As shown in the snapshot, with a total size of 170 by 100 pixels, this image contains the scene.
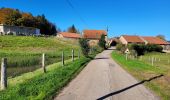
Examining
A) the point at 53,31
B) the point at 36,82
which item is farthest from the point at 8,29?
the point at 36,82

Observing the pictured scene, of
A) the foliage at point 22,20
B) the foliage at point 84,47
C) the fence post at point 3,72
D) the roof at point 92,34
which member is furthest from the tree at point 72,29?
the fence post at point 3,72

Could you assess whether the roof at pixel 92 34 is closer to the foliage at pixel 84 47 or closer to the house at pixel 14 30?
the house at pixel 14 30

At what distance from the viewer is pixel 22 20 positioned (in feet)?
391

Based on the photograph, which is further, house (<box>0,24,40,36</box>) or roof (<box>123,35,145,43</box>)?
roof (<box>123,35,145,43</box>)

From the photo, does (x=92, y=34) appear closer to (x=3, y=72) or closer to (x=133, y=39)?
(x=133, y=39)

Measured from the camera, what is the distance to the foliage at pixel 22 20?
11519 cm

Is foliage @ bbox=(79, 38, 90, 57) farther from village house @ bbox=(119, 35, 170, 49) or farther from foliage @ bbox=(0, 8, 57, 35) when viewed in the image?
foliage @ bbox=(0, 8, 57, 35)

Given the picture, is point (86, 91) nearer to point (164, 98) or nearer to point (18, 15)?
point (164, 98)

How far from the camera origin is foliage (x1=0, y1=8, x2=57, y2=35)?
11519 centimetres

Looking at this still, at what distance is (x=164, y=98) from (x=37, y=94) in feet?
16.2

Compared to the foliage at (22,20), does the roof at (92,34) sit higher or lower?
lower

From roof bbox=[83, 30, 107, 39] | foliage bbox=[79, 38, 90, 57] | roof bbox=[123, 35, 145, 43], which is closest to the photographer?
foliage bbox=[79, 38, 90, 57]

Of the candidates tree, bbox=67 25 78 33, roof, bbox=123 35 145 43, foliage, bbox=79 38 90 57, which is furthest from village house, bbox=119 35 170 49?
tree, bbox=67 25 78 33

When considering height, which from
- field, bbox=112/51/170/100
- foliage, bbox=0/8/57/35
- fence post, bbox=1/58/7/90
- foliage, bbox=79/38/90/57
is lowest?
field, bbox=112/51/170/100
